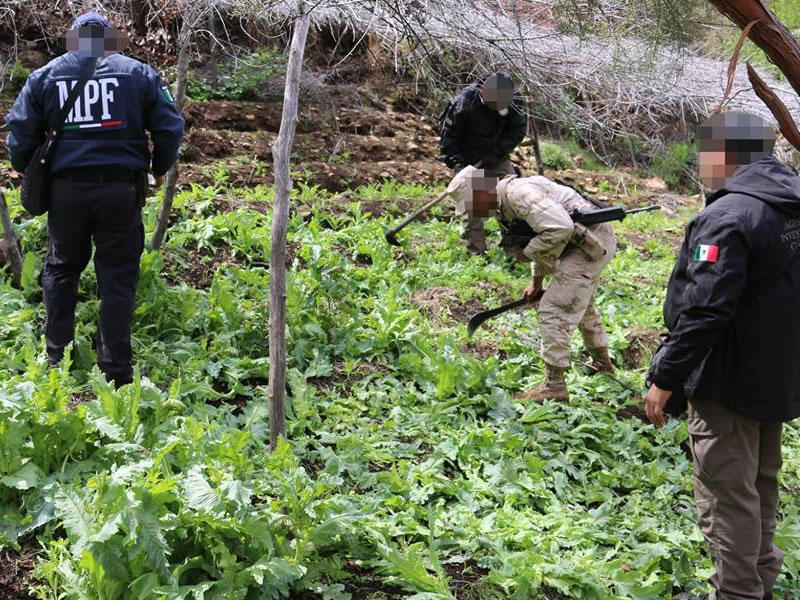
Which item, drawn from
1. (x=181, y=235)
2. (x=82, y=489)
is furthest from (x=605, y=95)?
(x=82, y=489)

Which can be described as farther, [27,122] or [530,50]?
[530,50]

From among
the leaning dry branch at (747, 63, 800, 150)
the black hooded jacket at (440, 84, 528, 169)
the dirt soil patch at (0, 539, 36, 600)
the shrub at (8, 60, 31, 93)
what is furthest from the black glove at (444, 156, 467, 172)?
the shrub at (8, 60, 31, 93)

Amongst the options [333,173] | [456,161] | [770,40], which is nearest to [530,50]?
[770,40]

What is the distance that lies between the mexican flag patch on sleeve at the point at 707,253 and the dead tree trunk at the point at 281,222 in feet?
6.09

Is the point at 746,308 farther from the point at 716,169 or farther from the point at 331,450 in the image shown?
the point at 331,450

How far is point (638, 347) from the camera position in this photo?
6258 mm

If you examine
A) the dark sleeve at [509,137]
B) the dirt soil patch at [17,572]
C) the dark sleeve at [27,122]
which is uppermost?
the dark sleeve at [27,122]

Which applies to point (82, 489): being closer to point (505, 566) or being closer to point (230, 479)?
point (230, 479)

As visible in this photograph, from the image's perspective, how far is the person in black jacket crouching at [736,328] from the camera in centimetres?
283

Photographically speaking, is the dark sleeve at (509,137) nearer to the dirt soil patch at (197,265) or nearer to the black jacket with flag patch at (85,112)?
the dirt soil patch at (197,265)

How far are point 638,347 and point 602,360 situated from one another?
0.71 metres

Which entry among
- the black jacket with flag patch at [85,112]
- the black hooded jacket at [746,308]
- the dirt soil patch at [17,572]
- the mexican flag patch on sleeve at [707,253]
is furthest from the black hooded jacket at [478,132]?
the dirt soil patch at [17,572]

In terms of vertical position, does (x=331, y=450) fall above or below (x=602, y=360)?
above

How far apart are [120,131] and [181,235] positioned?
218 centimetres
